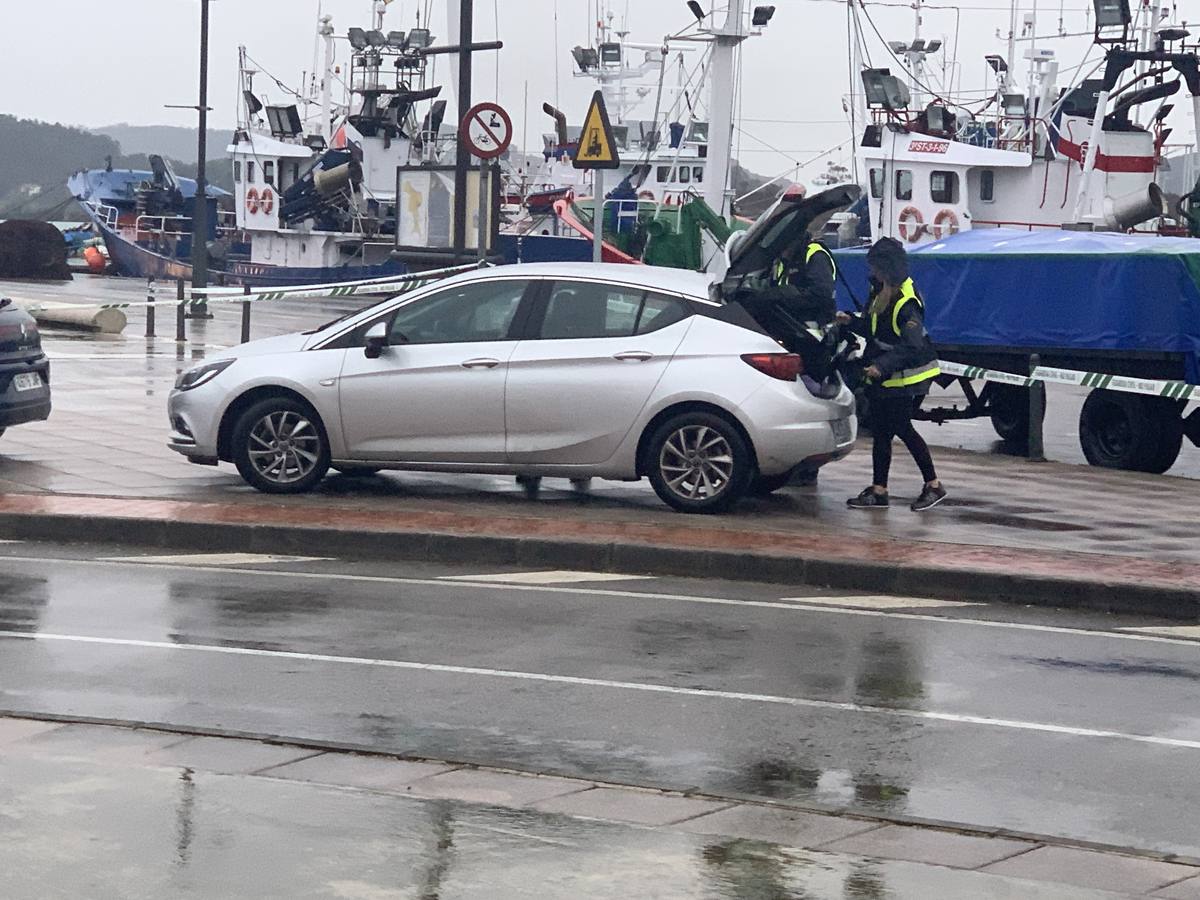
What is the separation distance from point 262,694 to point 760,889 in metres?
3.04

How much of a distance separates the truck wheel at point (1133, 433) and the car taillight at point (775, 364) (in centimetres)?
526

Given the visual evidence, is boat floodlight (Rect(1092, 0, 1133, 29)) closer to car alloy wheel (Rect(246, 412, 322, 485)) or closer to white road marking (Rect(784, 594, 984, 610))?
car alloy wheel (Rect(246, 412, 322, 485))

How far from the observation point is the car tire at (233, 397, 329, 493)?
13070 mm

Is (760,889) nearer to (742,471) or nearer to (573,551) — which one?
(573,551)

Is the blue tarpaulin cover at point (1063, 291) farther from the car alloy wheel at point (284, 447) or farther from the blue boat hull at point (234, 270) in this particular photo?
the blue boat hull at point (234, 270)

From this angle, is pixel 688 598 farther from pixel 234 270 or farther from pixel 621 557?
pixel 234 270

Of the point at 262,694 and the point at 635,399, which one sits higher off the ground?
the point at 635,399

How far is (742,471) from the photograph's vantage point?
12508 millimetres

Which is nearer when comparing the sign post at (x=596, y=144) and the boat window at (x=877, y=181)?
the sign post at (x=596, y=144)

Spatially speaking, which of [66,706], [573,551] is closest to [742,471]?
[573,551]

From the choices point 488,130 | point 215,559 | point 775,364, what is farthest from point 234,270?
point 215,559

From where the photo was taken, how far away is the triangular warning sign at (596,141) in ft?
54.0

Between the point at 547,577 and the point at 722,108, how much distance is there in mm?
30040

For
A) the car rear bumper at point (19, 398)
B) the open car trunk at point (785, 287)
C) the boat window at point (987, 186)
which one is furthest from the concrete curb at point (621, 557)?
the boat window at point (987, 186)
